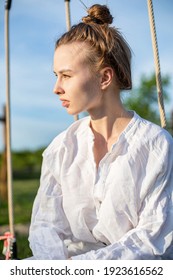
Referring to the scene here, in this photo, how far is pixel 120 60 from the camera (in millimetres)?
1356

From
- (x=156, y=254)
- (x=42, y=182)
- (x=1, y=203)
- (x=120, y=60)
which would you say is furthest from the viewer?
(x=1, y=203)

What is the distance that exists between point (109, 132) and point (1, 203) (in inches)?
203

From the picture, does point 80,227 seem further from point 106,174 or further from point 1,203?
point 1,203

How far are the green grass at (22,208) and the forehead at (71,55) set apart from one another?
122 centimetres

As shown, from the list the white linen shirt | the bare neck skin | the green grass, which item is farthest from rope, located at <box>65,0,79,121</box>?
the green grass

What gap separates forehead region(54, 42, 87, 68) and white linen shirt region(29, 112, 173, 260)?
219 mm

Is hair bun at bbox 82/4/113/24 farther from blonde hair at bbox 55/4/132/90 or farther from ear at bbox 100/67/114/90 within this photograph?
ear at bbox 100/67/114/90

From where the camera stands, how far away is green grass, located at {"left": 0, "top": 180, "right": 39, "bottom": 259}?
8.93 ft

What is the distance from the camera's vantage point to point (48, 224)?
1.44 metres

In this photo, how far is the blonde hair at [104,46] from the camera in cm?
134

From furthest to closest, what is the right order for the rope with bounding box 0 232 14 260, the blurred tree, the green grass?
the blurred tree < the green grass < the rope with bounding box 0 232 14 260

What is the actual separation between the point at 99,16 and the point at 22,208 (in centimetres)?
493

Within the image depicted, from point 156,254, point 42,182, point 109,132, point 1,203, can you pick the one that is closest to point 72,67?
point 109,132

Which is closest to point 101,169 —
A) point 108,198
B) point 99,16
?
point 108,198
